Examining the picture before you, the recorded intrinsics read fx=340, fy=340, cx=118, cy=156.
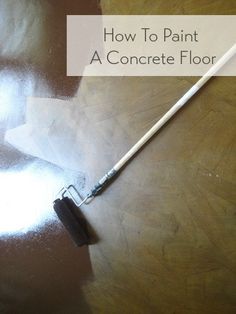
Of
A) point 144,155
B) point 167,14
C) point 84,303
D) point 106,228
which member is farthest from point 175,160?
point 84,303

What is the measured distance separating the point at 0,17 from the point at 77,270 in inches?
47.4

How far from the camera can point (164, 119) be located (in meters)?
1.19

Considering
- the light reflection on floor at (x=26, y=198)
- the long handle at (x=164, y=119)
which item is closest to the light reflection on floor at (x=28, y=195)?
the light reflection on floor at (x=26, y=198)

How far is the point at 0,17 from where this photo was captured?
5.25 feet

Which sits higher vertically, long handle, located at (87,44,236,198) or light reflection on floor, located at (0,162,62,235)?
light reflection on floor, located at (0,162,62,235)

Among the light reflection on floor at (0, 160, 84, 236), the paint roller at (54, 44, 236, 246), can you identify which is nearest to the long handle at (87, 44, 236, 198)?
the paint roller at (54, 44, 236, 246)

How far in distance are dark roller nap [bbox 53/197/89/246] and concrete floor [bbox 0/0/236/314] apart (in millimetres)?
45

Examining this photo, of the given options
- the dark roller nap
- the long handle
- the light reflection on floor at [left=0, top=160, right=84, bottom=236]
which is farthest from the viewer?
the light reflection on floor at [left=0, top=160, right=84, bottom=236]

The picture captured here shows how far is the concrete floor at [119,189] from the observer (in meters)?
1.13

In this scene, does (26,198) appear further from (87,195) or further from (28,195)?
(87,195)

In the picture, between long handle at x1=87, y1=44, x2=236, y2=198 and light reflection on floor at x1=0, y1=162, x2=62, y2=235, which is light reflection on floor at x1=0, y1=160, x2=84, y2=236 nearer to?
light reflection on floor at x1=0, y1=162, x2=62, y2=235

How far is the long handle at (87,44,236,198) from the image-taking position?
3.61ft

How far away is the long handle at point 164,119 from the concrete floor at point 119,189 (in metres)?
0.03

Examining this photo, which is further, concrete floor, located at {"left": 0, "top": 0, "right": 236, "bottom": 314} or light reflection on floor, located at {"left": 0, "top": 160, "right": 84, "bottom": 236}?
light reflection on floor, located at {"left": 0, "top": 160, "right": 84, "bottom": 236}
